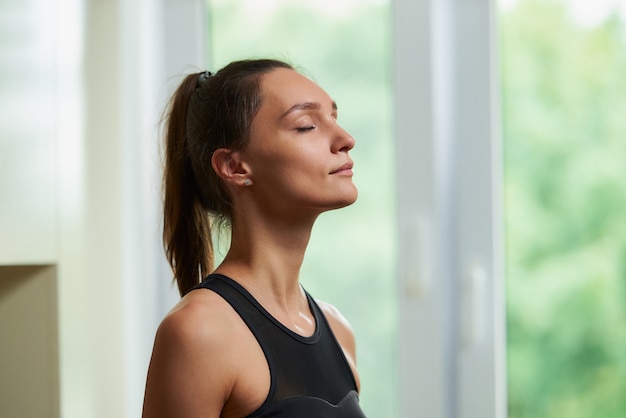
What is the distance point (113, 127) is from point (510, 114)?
0.86 m

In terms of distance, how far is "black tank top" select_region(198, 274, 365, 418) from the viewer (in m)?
1.16

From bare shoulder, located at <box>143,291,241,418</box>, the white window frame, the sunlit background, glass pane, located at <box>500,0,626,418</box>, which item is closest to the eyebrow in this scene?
bare shoulder, located at <box>143,291,241,418</box>

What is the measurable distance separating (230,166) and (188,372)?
0.29m

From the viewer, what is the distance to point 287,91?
4.13 feet

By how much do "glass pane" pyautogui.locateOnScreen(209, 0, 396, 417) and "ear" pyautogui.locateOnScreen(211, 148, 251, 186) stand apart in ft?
2.88

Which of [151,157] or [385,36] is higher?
[385,36]

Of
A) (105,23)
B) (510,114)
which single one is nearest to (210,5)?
(105,23)

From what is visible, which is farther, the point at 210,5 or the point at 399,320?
the point at 210,5

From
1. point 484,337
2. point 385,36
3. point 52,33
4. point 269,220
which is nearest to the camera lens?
point 269,220

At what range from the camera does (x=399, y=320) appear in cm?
203

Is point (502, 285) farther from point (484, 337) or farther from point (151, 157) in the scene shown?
point (151, 157)

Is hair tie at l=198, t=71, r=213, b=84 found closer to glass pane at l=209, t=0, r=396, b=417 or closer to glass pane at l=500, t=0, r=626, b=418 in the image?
glass pane at l=209, t=0, r=396, b=417

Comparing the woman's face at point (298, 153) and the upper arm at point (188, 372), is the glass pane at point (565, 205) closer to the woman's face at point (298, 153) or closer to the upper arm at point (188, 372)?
the woman's face at point (298, 153)

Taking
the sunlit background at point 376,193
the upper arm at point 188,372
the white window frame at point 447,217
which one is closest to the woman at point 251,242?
the upper arm at point 188,372
